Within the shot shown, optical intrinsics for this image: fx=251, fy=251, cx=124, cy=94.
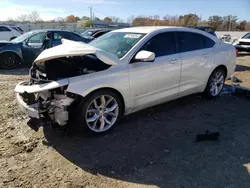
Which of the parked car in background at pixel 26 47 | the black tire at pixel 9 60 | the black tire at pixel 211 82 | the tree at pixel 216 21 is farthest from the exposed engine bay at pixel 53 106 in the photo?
the tree at pixel 216 21

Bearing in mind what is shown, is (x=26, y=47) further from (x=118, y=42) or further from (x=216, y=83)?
(x=216, y=83)

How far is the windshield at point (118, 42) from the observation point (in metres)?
4.28

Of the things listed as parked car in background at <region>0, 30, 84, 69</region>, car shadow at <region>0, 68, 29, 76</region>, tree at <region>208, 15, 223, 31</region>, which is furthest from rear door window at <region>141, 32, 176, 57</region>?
tree at <region>208, 15, 223, 31</region>

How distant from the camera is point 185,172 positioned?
307 centimetres

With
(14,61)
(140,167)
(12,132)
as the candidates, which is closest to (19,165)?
(12,132)

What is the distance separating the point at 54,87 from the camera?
3406 mm

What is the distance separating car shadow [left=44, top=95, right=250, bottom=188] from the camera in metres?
3.01

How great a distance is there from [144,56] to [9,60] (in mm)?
7659

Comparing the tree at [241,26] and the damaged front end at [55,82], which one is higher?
the tree at [241,26]

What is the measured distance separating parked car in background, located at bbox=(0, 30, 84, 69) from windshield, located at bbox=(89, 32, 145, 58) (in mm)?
5707

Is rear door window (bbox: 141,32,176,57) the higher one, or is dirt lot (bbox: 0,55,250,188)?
rear door window (bbox: 141,32,176,57)

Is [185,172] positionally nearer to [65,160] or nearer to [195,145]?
[195,145]

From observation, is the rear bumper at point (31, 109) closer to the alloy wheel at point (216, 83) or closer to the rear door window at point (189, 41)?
the rear door window at point (189, 41)

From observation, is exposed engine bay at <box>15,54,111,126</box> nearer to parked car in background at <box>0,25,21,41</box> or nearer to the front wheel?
the front wheel
